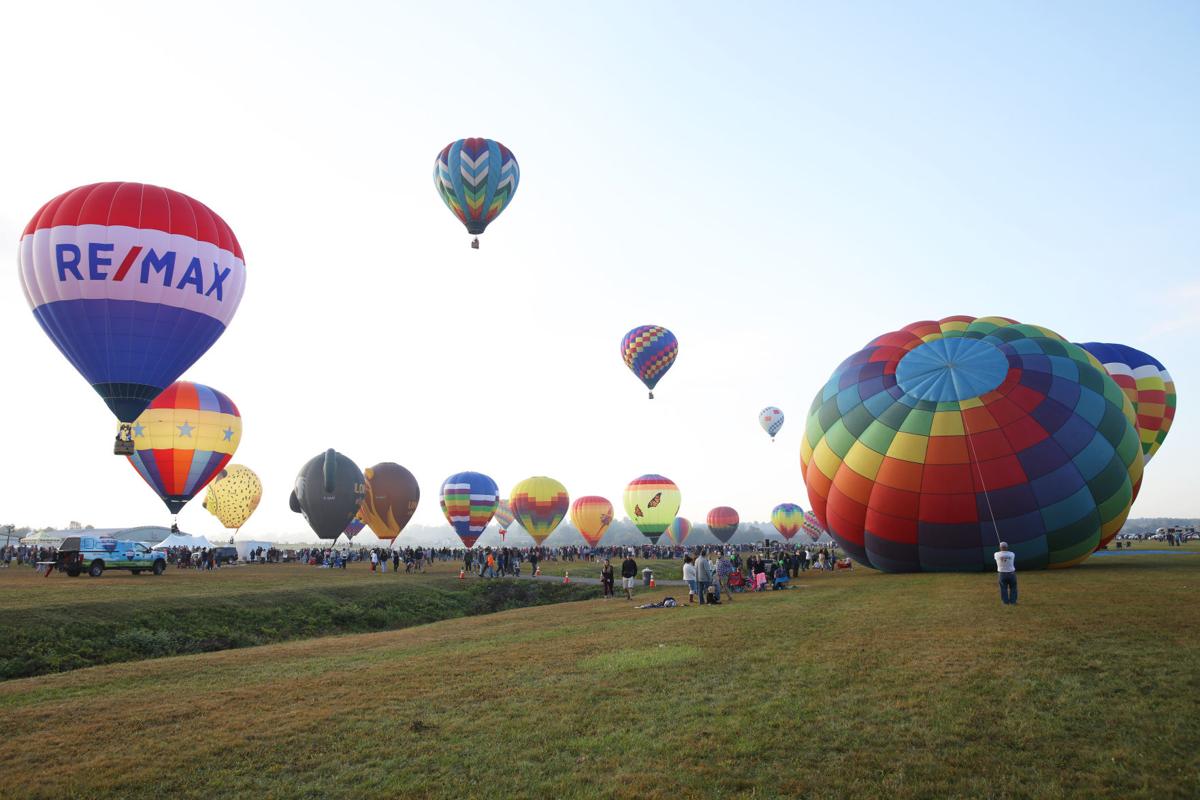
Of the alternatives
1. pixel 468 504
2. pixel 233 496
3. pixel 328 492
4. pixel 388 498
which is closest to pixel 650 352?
pixel 468 504

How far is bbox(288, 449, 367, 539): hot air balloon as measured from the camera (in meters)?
46.3

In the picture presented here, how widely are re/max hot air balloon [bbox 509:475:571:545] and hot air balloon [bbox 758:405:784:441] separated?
26.5m


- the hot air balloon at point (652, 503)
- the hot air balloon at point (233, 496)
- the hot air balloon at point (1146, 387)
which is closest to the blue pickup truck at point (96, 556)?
the hot air balloon at point (233, 496)

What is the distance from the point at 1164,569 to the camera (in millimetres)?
19750

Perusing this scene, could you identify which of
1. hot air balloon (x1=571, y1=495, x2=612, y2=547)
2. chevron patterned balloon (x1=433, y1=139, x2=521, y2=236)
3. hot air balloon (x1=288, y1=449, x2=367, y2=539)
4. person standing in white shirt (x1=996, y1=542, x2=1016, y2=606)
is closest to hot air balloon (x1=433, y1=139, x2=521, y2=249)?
chevron patterned balloon (x1=433, y1=139, x2=521, y2=236)

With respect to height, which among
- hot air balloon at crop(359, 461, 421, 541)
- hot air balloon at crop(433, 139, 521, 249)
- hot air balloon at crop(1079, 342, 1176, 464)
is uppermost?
hot air balloon at crop(433, 139, 521, 249)

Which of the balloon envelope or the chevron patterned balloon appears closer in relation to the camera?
the balloon envelope

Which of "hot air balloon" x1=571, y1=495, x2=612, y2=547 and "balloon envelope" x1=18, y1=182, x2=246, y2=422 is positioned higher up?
"balloon envelope" x1=18, y1=182, x2=246, y2=422

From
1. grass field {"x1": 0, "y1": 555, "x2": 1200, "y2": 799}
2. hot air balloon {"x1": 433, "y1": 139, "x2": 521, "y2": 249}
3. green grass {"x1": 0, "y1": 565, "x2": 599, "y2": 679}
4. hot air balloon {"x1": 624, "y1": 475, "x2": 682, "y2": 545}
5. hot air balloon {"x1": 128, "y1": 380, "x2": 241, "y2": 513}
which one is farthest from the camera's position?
hot air balloon {"x1": 624, "y1": 475, "x2": 682, "y2": 545}

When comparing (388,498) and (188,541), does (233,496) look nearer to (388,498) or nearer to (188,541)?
(188,541)

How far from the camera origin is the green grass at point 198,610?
52.0 feet

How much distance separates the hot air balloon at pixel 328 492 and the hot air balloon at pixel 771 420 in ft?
147

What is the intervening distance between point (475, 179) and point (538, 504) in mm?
32196

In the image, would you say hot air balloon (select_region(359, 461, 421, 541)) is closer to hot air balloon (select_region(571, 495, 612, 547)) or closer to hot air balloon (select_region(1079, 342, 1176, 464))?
hot air balloon (select_region(571, 495, 612, 547))
